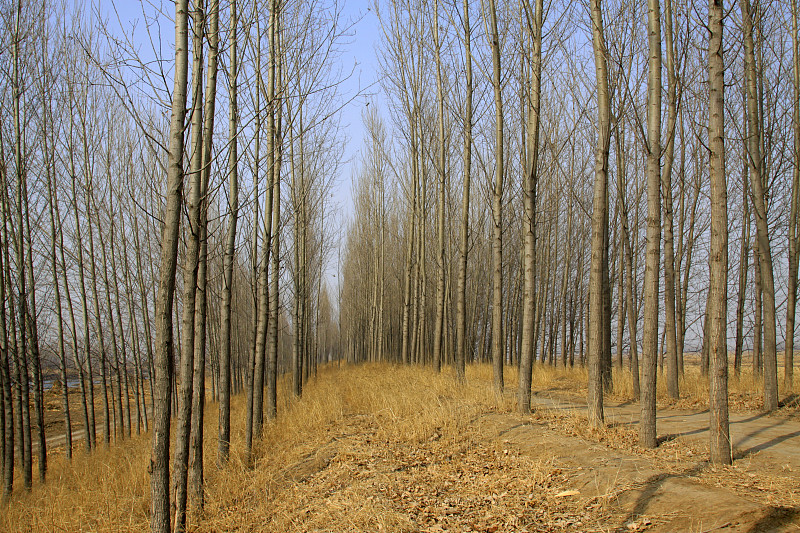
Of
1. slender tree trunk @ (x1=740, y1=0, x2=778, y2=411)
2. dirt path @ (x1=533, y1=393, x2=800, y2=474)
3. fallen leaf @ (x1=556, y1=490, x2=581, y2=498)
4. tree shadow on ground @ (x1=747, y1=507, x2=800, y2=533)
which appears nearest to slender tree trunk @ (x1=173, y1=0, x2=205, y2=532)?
fallen leaf @ (x1=556, y1=490, x2=581, y2=498)

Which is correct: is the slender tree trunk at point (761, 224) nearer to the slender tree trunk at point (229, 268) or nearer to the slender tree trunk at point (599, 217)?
the slender tree trunk at point (599, 217)

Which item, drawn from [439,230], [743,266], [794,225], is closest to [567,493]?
[794,225]

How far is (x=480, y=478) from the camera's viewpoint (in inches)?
181

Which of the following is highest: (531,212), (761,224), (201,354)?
(531,212)

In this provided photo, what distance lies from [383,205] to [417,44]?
27.3 feet

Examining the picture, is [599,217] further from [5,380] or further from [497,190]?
[5,380]

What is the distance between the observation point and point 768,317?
6.89 metres

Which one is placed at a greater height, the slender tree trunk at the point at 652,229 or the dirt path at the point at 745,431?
the slender tree trunk at the point at 652,229

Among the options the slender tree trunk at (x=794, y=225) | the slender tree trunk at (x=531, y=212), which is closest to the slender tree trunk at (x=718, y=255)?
the slender tree trunk at (x=531, y=212)

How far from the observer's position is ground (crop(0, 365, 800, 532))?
3.52m

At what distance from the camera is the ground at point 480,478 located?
3521 millimetres

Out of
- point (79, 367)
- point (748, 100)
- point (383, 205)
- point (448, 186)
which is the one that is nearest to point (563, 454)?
point (748, 100)

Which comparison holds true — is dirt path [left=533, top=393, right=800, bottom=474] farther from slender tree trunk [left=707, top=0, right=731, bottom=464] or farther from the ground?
slender tree trunk [left=707, top=0, right=731, bottom=464]

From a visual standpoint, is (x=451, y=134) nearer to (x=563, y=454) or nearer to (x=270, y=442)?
(x=270, y=442)
